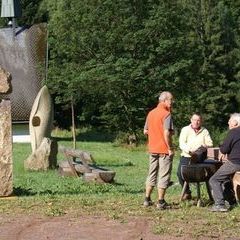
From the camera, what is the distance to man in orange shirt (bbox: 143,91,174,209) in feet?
32.5

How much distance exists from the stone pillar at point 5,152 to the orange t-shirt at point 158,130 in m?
2.66

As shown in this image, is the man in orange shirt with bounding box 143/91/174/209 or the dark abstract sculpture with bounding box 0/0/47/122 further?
the dark abstract sculpture with bounding box 0/0/47/122

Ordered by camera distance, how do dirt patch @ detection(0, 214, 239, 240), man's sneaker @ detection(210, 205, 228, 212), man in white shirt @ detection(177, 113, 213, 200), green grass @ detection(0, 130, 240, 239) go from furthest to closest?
1. man in white shirt @ detection(177, 113, 213, 200)
2. man's sneaker @ detection(210, 205, 228, 212)
3. green grass @ detection(0, 130, 240, 239)
4. dirt patch @ detection(0, 214, 239, 240)

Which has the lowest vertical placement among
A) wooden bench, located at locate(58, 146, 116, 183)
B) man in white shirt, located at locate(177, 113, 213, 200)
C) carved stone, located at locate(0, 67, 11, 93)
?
wooden bench, located at locate(58, 146, 116, 183)

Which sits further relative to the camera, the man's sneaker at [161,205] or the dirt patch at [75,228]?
the man's sneaker at [161,205]

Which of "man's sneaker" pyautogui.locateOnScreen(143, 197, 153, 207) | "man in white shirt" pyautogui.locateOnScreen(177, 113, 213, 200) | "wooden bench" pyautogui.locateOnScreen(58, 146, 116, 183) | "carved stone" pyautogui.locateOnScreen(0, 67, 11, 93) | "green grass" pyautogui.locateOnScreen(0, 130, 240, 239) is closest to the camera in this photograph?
"green grass" pyautogui.locateOnScreen(0, 130, 240, 239)

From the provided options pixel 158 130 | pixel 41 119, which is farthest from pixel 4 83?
pixel 41 119

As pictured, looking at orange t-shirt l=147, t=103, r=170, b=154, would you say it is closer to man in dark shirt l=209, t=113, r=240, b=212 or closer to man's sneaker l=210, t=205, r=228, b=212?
man in dark shirt l=209, t=113, r=240, b=212

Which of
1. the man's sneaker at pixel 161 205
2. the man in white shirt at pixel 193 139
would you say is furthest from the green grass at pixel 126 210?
the man in white shirt at pixel 193 139

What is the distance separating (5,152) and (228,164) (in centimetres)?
390

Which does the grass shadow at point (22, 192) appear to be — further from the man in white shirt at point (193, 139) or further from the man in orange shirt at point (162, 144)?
the man in white shirt at point (193, 139)

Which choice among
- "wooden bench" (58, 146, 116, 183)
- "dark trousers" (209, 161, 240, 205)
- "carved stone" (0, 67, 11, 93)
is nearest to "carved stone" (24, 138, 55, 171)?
"wooden bench" (58, 146, 116, 183)

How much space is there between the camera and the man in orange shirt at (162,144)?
32.5 feet

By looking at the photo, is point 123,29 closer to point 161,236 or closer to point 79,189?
point 79,189
